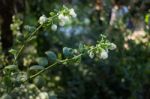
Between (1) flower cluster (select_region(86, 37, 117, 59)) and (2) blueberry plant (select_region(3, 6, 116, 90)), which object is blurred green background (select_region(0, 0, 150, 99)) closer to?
(2) blueberry plant (select_region(3, 6, 116, 90))

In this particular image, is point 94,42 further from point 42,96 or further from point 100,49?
point 100,49

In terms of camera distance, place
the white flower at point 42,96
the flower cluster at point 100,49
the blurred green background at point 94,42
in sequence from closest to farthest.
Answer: the flower cluster at point 100,49
the white flower at point 42,96
the blurred green background at point 94,42

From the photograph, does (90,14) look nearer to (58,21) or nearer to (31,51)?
(31,51)

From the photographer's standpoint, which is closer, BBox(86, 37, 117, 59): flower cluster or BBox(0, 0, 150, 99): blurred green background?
BBox(86, 37, 117, 59): flower cluster

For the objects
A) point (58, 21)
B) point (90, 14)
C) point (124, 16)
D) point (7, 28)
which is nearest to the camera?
point (58, 21)

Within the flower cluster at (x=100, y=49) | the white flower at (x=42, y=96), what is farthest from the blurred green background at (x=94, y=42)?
the flower cluster at (x=100, y=49)

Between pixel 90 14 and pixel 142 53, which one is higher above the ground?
pixel 90 14

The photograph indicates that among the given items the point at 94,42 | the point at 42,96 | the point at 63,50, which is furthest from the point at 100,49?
the point at 94,42

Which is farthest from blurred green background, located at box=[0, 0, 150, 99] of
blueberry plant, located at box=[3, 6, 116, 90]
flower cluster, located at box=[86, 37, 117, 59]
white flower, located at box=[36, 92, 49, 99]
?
flower cluster, located at box=[86, 37, 117, 59]

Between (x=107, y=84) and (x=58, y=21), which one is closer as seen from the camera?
(x=58, y=21)

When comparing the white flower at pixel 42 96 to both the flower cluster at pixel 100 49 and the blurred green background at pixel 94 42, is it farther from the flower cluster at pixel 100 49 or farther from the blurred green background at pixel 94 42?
the blurred green background at pixel 94 42

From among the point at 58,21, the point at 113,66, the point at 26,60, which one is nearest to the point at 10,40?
the point at 26,60
